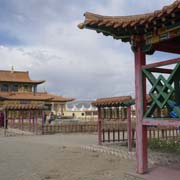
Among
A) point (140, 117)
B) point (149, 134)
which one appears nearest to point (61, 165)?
point (140, 117)

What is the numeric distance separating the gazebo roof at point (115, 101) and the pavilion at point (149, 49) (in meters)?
4.40

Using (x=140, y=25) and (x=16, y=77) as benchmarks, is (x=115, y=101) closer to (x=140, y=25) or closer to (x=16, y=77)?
(x=140, y=25)

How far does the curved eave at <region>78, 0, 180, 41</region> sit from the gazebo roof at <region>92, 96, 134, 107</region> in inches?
188

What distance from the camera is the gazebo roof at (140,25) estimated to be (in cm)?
675

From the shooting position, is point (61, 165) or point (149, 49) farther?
point (61, 165)

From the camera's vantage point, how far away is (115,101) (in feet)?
44.2

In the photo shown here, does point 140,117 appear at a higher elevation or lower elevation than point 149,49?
lower

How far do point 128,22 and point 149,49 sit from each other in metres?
0.93

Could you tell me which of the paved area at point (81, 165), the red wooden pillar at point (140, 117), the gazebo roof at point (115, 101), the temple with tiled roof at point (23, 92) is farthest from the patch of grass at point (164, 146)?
the temple with tiled roof at point (23, 92)

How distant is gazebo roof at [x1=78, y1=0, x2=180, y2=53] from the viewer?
675 cm

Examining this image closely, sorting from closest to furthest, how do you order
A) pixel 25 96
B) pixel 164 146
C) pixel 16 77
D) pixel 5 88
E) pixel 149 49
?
1. pixel 149 49
2. pixel 164 146
3. pixel 25 96
4. pixel 5 88
5. pixel 16 77

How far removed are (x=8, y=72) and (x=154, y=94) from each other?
5352 centimetres

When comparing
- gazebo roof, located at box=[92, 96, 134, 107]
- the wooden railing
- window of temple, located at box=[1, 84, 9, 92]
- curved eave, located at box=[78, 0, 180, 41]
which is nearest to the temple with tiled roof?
window of temple, located at box=[1, 84, 9, 92]

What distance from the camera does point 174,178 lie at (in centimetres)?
752
